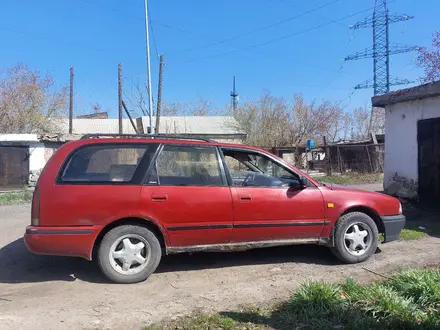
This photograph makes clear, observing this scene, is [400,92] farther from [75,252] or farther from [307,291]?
[75,252]

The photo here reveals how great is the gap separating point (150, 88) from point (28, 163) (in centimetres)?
824

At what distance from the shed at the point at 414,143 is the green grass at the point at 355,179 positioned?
727 centimetres

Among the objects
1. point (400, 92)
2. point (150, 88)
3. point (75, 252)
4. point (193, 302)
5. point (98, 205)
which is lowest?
point (193, 302)

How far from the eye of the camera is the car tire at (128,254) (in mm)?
4520

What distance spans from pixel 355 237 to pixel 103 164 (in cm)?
348

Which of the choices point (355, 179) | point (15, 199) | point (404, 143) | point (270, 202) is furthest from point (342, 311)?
point (355, 179)

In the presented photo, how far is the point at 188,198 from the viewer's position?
4.77 metres

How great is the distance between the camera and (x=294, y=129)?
31.1 meters

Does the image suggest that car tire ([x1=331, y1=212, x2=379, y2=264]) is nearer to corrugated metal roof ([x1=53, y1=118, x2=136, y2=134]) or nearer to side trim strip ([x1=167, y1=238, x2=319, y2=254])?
side trim strip ([x1=167, y1=238, x2=319, y2=254])

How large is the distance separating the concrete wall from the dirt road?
13.1 feet

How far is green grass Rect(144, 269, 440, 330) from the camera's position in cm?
343

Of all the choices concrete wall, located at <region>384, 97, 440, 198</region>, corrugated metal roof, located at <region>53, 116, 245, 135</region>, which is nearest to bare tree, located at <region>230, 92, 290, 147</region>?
corrugated metal roof, located at <region>53, 116, 245, 135</region>

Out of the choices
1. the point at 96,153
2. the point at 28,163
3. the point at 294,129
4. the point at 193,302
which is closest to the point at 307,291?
the point at 193,302

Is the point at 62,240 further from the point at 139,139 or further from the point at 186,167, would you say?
the point at 186,167
